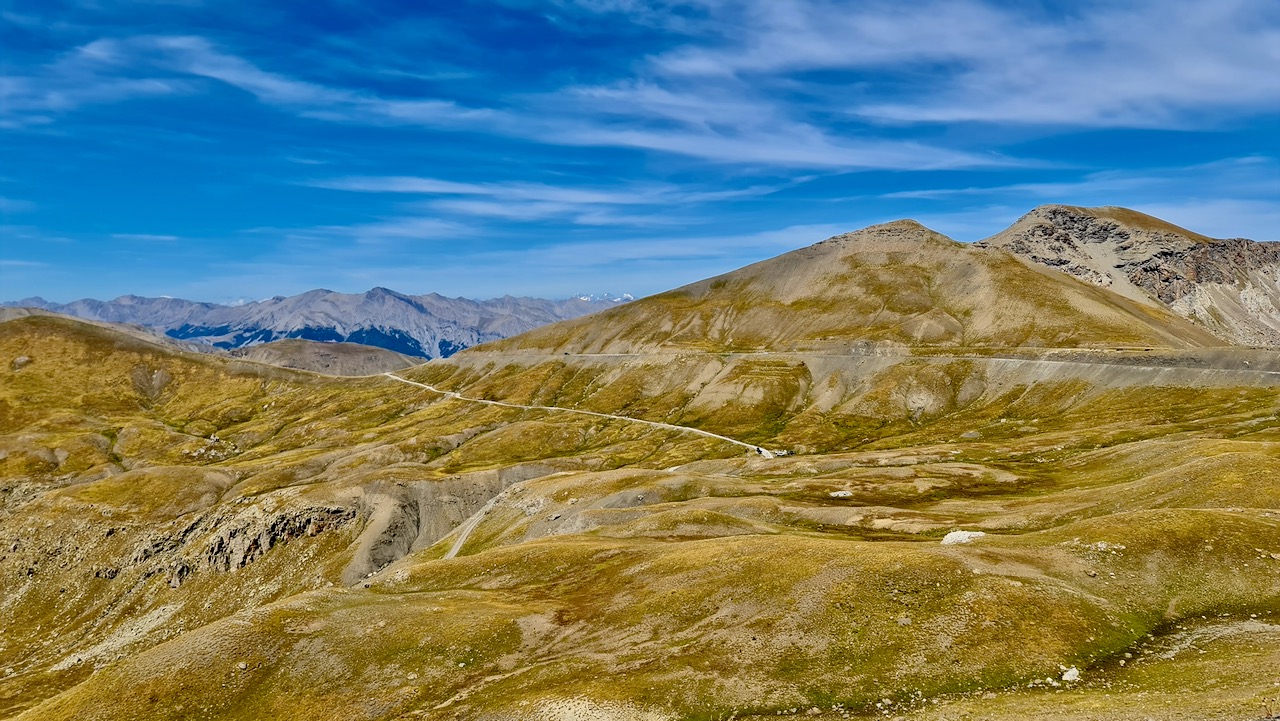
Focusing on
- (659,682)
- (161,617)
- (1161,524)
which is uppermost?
(1161,524)

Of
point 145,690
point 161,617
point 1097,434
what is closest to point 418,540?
point 161,617

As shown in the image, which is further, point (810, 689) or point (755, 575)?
point (755, 575)

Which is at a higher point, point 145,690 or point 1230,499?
point 1230,499

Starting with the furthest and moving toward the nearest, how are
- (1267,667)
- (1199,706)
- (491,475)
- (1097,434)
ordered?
(491,475)
(1097,434)
(1267,667)
(1199,706)

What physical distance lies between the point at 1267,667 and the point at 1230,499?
43.2 metres

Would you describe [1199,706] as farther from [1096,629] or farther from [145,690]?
[145,690]

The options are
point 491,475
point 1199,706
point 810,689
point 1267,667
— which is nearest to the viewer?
point 1199,706

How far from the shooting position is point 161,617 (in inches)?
4648

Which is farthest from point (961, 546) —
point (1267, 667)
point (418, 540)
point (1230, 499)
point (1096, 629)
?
point (418, 540)

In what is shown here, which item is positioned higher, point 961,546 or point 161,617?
point 961,546

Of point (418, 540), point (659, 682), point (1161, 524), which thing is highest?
point (1161, 524)

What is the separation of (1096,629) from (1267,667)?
939cm

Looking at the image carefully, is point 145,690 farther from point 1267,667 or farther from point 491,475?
point 491,475

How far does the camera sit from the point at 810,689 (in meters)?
41.1
